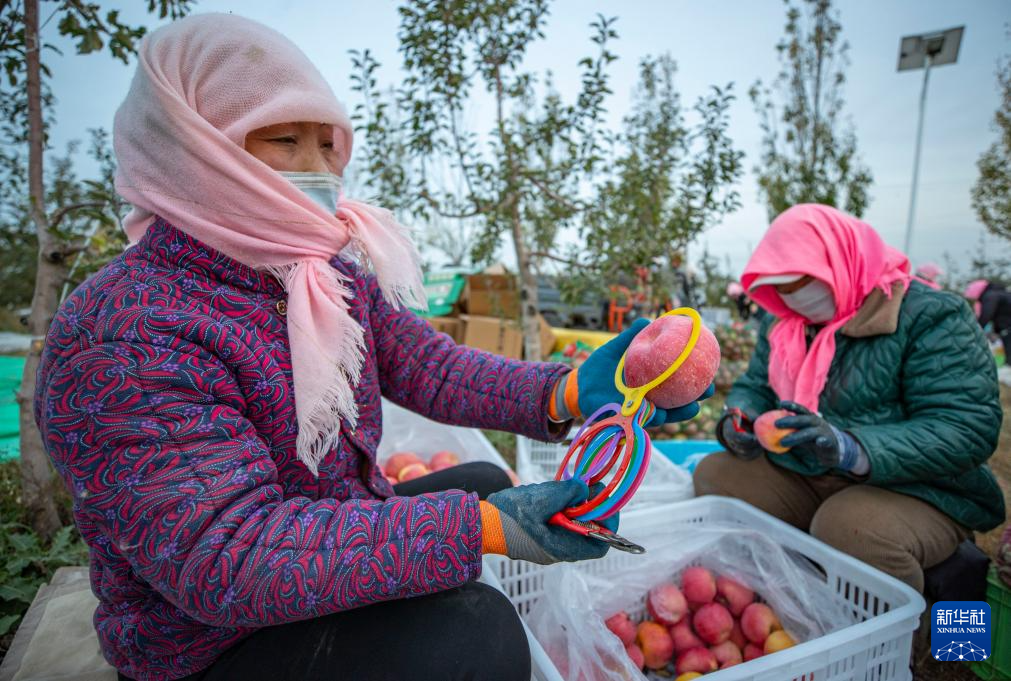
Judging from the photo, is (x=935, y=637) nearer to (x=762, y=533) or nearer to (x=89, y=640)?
(x=762, y=533)

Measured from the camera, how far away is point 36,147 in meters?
2.12

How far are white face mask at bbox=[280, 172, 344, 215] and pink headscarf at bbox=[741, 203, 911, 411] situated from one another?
167cm

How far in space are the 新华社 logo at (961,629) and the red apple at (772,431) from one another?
2.29 feet

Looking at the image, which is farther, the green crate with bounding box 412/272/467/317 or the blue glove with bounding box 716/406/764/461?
the green crate with bounding box 412/272/467/317

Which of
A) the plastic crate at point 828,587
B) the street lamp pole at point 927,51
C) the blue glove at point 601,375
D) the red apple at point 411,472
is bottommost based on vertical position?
the red apple at point 411,472

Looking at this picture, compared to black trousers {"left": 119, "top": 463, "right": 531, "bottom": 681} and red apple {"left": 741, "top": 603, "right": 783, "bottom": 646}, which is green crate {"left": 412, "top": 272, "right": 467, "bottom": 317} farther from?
black trousers {"left": 119, "top": 463, "right": 531, "bottom": 681}

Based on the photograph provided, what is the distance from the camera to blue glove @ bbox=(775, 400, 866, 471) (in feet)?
5.85

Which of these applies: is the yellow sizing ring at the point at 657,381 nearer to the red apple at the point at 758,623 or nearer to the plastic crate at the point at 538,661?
the plastic crate at the point at 538,661

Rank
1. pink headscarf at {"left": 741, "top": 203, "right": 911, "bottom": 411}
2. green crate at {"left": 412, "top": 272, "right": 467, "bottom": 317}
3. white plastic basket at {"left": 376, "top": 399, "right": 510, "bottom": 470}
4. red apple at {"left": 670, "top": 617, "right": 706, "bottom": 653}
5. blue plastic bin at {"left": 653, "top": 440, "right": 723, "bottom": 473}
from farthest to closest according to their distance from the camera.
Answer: green crate at {"left": 412, "top": 272, "right": 467, "bottom": 317} → blue plastic bin at {"left": 653, "top": 440, "right": 723, "bottom": 473} → white plastic basket at {"left": 376, "top": 399, "right": 510, "bottom": 470} → pink headscarf at {"left": 741, "top": 203, "right": 911, "bottom": 411} → red apple at {"left": 670, "top": 617, "right": 706, "bottom": 653}

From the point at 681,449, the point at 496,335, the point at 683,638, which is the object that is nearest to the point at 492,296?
the point at 496,335

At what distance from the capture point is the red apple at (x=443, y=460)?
2.77 m

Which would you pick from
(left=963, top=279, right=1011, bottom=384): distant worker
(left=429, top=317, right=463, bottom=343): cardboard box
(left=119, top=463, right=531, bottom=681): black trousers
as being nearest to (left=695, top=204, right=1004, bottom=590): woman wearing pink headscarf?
(left=119, top=463, right=531, bottom=681): black trousers

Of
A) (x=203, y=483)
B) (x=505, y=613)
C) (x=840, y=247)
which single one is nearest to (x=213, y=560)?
(x=203, y=483)

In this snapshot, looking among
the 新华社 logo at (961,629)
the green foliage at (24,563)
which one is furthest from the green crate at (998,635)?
the green foliage at (24,563)
